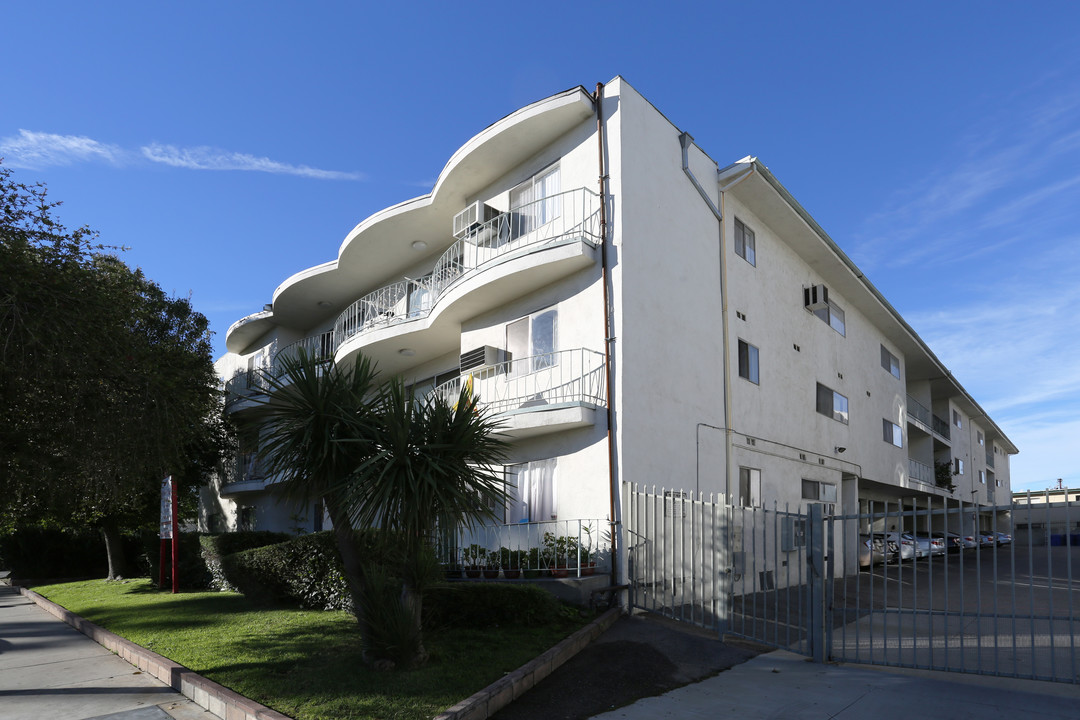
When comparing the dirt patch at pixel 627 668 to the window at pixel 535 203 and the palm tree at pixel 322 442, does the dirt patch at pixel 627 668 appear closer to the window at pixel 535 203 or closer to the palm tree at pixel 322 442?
the palm tree at pixel 322 442

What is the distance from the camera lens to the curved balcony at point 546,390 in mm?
13484

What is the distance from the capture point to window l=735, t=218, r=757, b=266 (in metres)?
18.7

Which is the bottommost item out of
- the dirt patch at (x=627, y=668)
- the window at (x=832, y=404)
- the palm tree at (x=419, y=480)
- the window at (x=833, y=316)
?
the dirt patch at (x=627, y=668)

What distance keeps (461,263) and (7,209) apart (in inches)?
407

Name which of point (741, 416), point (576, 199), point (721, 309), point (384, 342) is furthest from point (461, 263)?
point (741, 416)

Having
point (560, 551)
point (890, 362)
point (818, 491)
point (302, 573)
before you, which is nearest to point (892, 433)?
point (890, 362)

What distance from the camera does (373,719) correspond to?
672 cm

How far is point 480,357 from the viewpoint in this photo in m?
16.9

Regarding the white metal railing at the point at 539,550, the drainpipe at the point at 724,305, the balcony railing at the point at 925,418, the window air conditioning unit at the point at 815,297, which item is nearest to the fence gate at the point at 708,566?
the white metal railing at the point at 539,550

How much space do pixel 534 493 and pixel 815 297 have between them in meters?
11.7

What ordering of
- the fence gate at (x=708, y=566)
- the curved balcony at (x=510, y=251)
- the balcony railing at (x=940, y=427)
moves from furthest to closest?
1. the balcony railing at (x=940, y=427)
2. the curved balcony at (x=510, y=251)
3. the fence gate at (x=708, y=566)

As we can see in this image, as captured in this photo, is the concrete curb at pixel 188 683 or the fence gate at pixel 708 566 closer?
the concrete curb at pixel 188 683

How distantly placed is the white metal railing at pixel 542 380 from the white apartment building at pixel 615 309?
4cm

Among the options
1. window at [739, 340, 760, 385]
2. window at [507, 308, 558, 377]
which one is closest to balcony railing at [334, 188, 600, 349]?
window at [507, 308, 558, 377]
